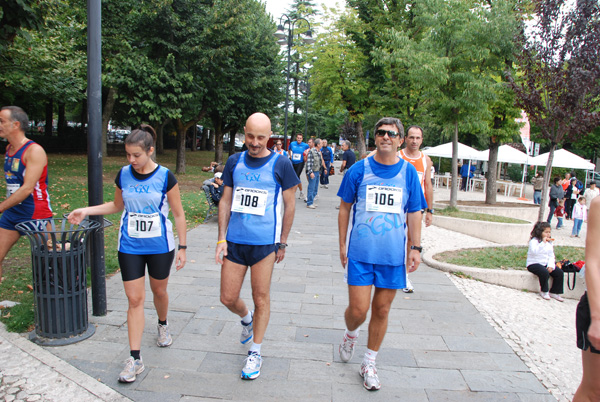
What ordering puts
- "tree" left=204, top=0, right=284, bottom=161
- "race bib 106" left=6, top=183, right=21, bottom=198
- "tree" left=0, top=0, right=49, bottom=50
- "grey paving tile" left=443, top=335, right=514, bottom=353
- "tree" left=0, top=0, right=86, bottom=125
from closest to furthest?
1. "grey paving tile" left=443, top=335, right=514, bottom=353
2. "race bib 106" left=6, top=183, right=21, bottom=198
3. "tree" left=0, top=0, right=49, bottom=50
4. "tree" left=0, top=0, right=86, bottom=125
5. "tree" left=204, top=0, right=284, bottom=161

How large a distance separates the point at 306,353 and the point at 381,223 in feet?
4.54

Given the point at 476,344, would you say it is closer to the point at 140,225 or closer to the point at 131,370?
the point at 131,370

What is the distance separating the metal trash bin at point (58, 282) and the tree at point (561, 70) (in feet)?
28.4

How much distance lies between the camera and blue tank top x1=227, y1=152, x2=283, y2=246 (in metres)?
3.48

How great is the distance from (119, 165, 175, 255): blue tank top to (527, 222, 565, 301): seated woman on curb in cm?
539

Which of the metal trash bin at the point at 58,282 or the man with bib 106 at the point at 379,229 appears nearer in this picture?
the man with bib 106 at the point at 379,229

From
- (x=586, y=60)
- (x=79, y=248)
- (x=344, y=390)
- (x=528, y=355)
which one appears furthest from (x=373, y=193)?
(x=586, y=60)

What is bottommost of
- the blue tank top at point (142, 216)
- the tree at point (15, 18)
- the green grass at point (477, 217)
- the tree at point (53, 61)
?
the green grass at point (477, 217)

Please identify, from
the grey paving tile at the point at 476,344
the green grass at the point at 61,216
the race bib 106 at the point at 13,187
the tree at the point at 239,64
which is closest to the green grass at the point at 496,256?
the grey paving tile at the point at 476,344

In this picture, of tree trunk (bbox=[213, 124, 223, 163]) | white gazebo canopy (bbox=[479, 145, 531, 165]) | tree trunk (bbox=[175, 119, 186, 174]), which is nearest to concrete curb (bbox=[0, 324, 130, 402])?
tree trunk (bbox=[175, 119, 186, 174])

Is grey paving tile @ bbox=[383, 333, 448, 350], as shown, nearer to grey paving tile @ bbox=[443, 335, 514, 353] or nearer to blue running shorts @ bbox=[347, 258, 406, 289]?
grey paving tile @ bbox=[443, 335, 514, 353]

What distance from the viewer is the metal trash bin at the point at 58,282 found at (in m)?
3.77

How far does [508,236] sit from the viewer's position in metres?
11.5

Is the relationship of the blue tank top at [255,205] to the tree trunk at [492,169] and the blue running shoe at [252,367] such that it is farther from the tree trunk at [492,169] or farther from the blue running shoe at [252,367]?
the tree trunk at [492,169]
